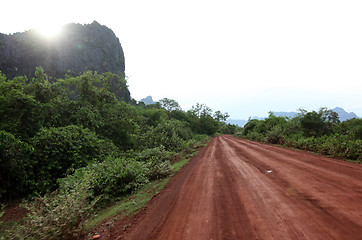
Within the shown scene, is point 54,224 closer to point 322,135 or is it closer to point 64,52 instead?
point 322,135

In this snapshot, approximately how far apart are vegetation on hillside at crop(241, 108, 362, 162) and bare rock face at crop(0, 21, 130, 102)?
3866 centimetres

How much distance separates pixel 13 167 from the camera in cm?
683

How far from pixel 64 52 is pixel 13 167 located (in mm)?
89465

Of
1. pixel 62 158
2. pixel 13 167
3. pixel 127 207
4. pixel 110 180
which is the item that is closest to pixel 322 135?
pixel 127 207

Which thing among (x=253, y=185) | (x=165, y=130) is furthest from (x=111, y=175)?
(x=165, y=130)

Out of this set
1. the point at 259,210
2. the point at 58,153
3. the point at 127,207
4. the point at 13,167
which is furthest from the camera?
the point at 58,153

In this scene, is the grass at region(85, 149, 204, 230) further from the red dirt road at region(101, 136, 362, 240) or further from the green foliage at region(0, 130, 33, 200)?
the green foliage at region(0, 130, 33, 200)

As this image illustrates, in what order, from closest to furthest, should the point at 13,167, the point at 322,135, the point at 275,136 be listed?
1. the point at 13,167
2. the point at 322,135
3. the point at 275,136

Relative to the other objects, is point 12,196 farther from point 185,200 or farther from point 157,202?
point 185,200

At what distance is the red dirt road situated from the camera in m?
2.83

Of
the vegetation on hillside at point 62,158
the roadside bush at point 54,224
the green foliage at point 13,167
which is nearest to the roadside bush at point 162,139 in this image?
the vegetation on hillside at point 62,158

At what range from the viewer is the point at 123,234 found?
11.3 feet

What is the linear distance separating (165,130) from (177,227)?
47.5 ft

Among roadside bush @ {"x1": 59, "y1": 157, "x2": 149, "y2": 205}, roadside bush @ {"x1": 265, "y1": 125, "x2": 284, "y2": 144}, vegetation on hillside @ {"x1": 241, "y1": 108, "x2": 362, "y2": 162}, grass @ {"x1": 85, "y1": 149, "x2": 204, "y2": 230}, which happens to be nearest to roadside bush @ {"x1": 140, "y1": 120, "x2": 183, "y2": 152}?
roadside bush @ {"x1": 59, "y1": 157, "x2": 149, "y2": 205}
